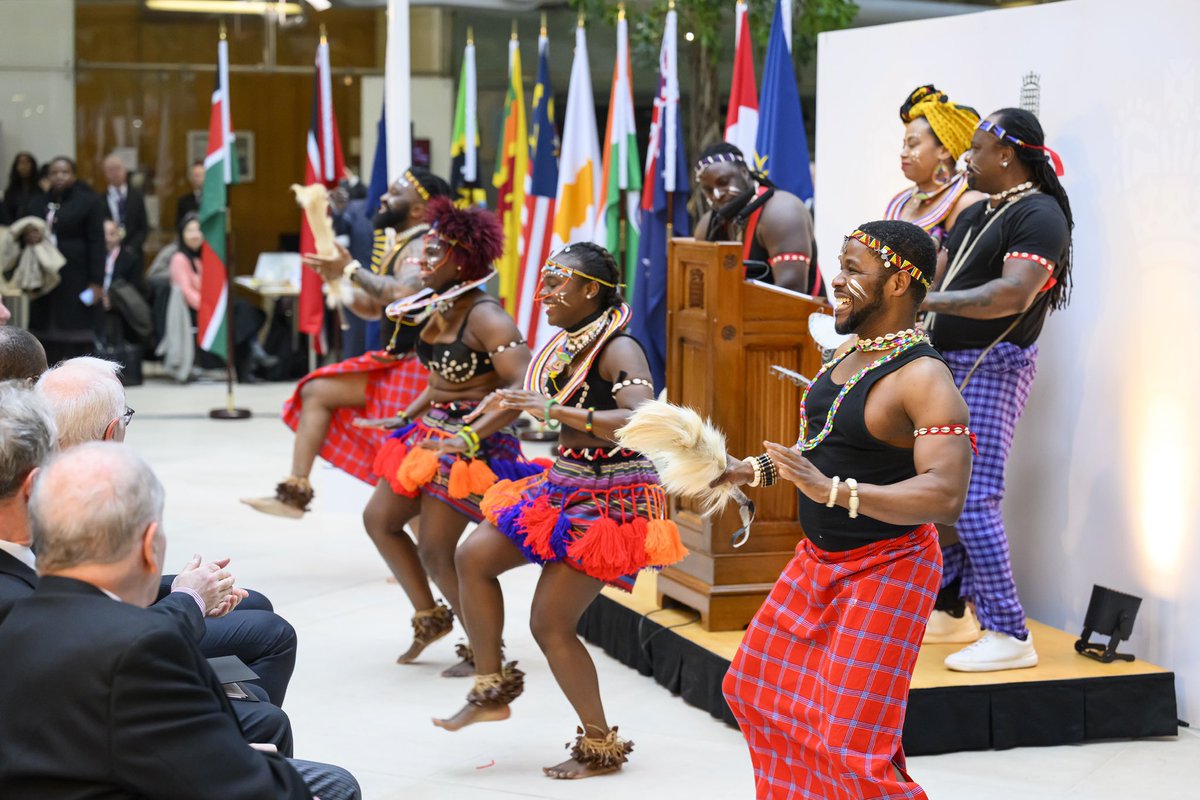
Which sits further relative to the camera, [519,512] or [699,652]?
[699,652]

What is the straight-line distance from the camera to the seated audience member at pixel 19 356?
3.92 m

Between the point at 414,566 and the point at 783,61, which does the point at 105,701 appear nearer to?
the point at 414,566

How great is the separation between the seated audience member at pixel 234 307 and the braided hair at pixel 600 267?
29.1 feet

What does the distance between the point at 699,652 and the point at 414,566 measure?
1.13 meters

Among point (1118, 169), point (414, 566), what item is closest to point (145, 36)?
point (414, 566)

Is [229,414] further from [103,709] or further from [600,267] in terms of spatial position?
[103,709]

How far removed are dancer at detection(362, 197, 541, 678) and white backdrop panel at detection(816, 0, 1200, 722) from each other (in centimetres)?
183

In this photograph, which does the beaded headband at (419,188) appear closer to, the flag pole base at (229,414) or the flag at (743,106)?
the flag at (743,106)

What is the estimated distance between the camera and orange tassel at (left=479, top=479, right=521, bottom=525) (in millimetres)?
4547

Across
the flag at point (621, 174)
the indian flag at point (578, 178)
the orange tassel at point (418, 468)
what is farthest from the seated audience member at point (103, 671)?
the indian flag at point (578, 178)

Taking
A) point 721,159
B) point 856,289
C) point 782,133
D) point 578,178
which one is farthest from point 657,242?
point 856,289

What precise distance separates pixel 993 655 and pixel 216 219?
788cm

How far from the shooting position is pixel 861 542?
335 centimetres

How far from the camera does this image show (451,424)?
5.27 m
